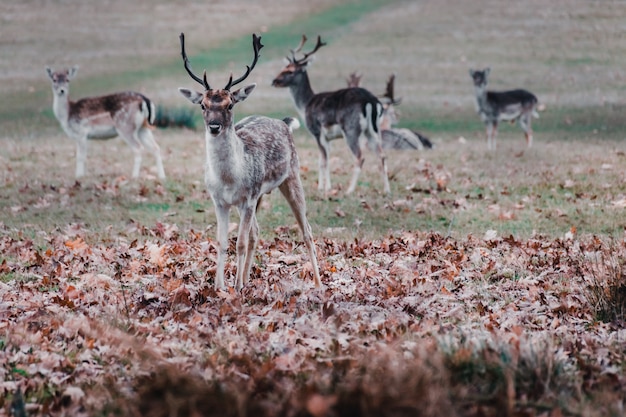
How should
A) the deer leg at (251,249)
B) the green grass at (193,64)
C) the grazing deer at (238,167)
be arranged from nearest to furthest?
1. the grazing deer at (238,167)
2. the deer leg at (251,249)
3. the green grass at (193,64)

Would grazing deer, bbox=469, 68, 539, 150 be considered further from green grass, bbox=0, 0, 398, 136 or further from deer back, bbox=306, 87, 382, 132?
green grass, bbox=0, 0, 398, 136

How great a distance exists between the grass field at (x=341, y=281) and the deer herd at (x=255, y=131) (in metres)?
0.47

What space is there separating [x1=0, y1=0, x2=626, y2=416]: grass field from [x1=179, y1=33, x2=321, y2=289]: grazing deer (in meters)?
0.39

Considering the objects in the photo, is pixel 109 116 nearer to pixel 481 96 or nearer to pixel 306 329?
pixel 481 96

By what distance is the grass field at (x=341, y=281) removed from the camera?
14.4 feet

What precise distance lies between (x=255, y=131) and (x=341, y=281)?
154cm

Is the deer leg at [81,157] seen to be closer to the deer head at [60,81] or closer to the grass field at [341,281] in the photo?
the grass field at [341,281]

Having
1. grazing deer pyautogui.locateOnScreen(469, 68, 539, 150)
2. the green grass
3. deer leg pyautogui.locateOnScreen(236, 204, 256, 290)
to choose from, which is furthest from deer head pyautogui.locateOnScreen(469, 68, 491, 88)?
deer leg pyautogui.locateOnScreen(236, 204, 256, 290)

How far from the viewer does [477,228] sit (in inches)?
424

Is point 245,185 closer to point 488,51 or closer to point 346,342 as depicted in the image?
point 346,342

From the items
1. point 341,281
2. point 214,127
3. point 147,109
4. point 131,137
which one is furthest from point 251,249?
point 147,109

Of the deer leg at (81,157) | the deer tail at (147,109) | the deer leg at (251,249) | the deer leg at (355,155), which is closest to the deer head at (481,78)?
the deer leg at (355,155)

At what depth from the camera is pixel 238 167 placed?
7.32m

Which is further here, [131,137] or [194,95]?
[131,137]
